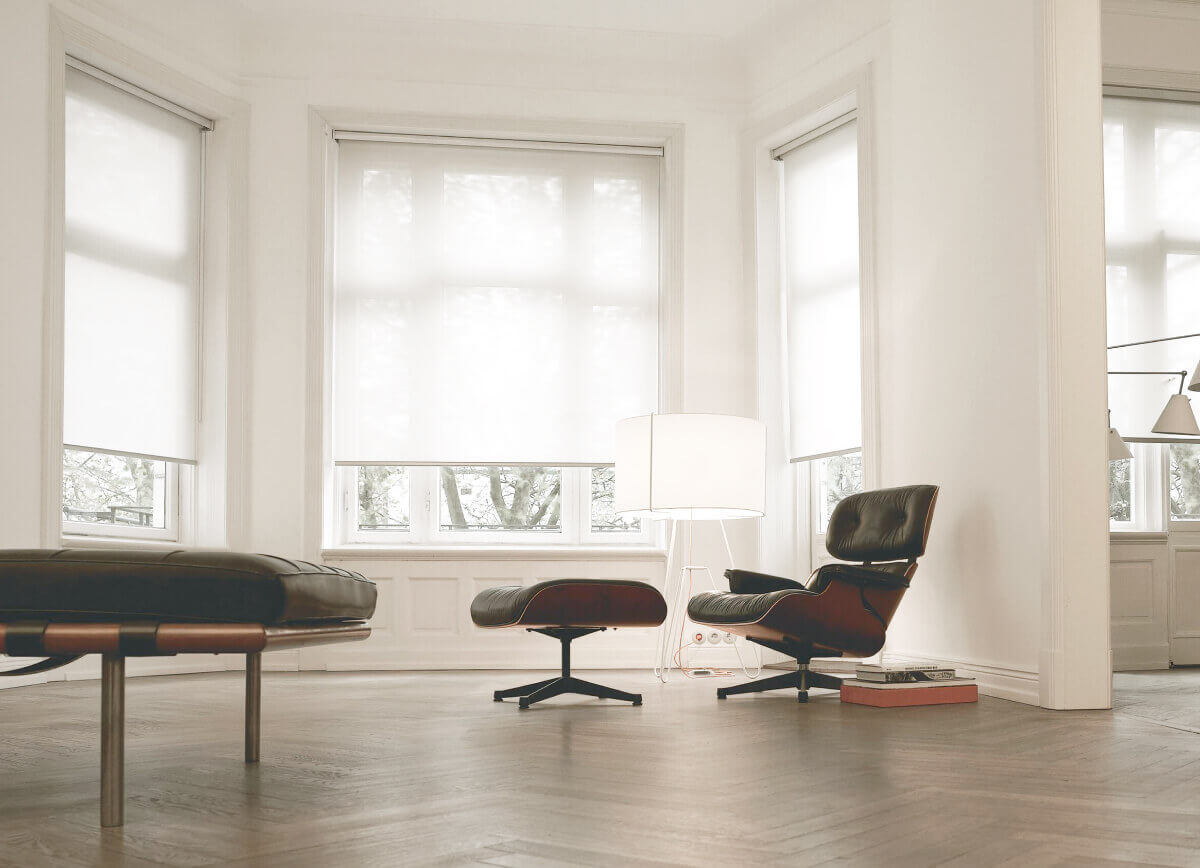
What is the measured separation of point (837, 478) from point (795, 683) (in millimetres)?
1990

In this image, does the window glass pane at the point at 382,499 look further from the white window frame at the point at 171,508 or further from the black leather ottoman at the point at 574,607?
the black leather ottoman at the point at 574,607

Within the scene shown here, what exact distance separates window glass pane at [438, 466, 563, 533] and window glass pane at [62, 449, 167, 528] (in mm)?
1618

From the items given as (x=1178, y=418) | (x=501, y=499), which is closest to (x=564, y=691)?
(x=501, y=499)

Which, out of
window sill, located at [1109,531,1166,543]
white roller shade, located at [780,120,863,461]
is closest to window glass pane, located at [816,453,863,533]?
white roller shade, located at [780,120,863,461]

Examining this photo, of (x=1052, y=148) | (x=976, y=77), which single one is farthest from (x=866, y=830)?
(x=976, y=77)

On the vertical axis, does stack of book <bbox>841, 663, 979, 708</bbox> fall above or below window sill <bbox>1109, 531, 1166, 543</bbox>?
below

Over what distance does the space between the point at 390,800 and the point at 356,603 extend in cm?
44

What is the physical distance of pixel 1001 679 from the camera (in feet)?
14.7

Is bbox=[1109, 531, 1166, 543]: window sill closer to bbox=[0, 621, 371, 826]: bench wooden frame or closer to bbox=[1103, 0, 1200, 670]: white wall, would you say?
bbox=[1103, 0, 1200, 670]: white wall

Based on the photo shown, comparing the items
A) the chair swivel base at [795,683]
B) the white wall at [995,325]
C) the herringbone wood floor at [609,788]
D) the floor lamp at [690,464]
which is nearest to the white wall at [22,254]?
the herringbone wood floor at [609,788]

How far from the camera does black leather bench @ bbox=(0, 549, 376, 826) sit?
1.95 meters

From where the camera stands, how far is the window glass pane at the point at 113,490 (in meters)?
5.69

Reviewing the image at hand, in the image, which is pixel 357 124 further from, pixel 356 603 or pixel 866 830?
pixel 866 830

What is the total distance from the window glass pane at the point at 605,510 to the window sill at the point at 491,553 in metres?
0.16
